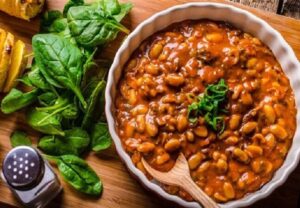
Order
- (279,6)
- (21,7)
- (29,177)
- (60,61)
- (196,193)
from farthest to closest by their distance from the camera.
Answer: (279,6) < (21,7) < (60,61) < (29,177) < (196,193)

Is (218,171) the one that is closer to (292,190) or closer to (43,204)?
(292,190)

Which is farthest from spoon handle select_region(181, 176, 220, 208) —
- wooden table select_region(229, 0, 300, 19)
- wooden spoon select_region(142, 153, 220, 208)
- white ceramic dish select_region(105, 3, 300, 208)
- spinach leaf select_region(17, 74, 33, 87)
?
wooden table select_region(229, 0, 300, 19)

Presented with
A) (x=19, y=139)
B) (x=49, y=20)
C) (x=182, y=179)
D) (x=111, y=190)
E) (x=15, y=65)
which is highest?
(x=49, y=20)

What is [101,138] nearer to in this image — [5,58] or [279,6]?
[5,58]

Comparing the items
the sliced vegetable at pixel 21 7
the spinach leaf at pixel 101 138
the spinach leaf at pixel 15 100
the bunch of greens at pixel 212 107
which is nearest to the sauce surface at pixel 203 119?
the bunch of greens at pixel 212 107

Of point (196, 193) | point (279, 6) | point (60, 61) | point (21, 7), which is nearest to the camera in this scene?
point (196, 193)

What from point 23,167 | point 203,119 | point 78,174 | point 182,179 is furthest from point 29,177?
point 203,119

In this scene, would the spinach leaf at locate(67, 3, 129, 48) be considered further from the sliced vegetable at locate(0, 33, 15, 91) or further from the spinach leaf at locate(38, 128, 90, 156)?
the spinach leaf at locate(38, 128, 90, 156)

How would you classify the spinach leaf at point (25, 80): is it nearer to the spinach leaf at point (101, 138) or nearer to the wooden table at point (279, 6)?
the spinach leaf at point (101, 138)

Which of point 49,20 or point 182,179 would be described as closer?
point 182,179
